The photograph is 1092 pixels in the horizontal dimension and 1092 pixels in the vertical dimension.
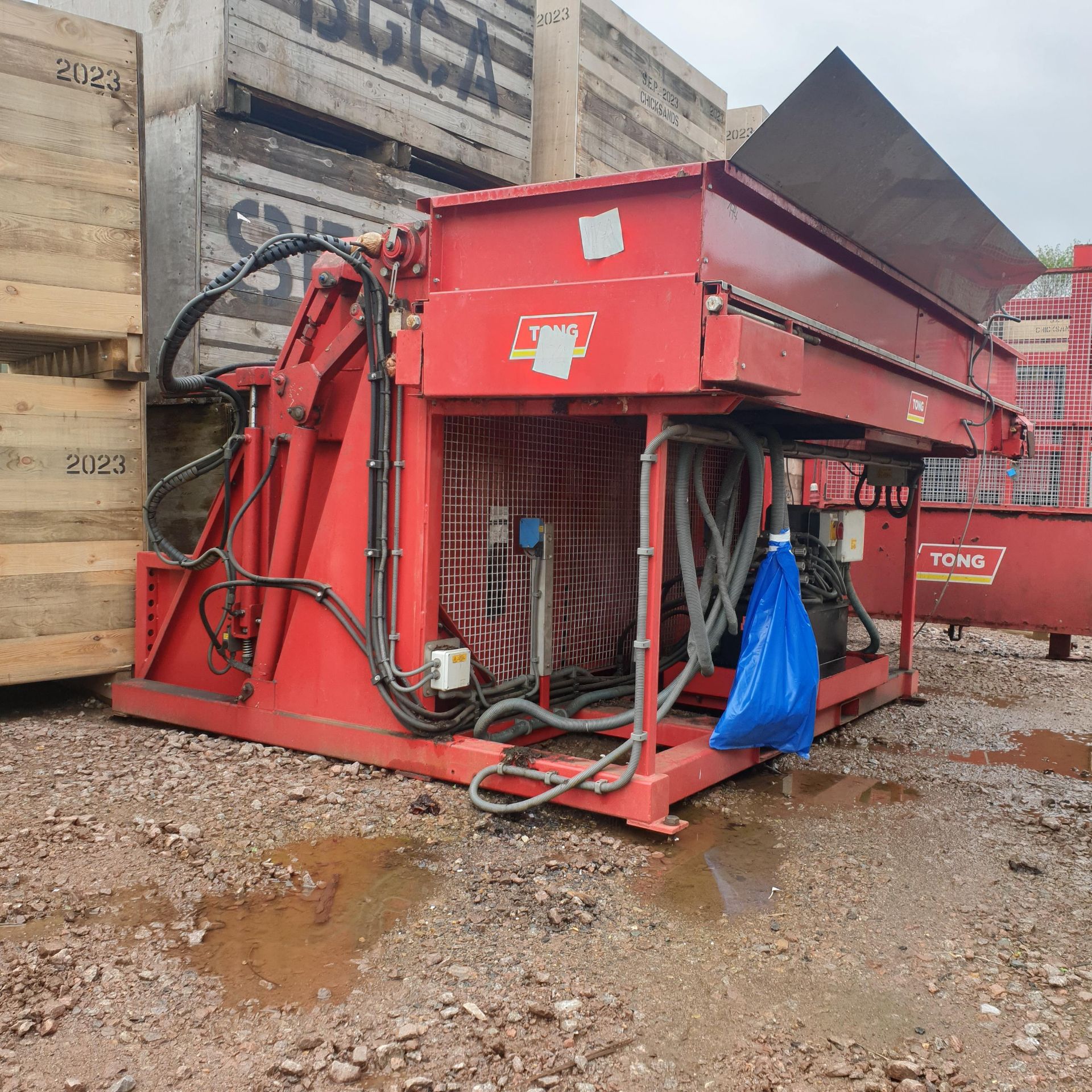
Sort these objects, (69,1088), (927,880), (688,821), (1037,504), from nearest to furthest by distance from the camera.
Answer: (69,1088) < (927,880) < (688,821) < (1037,504)

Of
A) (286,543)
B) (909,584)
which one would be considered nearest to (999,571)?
(909,584)

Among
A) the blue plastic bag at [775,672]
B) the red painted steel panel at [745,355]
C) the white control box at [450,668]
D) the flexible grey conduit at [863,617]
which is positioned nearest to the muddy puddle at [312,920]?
the white control box at [450,668]

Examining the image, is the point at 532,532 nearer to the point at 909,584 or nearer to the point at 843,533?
the point at 843,533

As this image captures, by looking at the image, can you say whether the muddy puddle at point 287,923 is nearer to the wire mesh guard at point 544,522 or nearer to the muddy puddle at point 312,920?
the muddy puddle at point 312,920

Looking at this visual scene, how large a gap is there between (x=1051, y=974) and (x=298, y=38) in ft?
16.1

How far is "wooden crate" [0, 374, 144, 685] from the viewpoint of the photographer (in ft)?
14.4

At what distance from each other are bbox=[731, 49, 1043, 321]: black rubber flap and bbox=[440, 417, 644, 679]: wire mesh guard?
1.33m

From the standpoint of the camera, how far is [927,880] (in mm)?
3098

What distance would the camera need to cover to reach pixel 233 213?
4.83 meters

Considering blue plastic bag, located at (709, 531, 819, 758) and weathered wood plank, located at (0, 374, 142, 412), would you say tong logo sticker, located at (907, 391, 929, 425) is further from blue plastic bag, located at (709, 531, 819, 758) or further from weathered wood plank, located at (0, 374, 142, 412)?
weathered wood plank, located at (0, 374, 142, 412)

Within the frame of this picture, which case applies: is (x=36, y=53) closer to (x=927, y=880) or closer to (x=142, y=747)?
(x=142, y=747)

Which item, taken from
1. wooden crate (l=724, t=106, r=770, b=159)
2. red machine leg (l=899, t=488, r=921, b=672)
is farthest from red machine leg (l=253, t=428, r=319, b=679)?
wooden crate (l=724, t=106, r=770, b=159)

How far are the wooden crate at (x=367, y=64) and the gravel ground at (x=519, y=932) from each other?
10.3 ft

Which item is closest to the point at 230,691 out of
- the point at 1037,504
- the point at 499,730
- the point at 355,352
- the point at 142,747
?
the point at 142,747
